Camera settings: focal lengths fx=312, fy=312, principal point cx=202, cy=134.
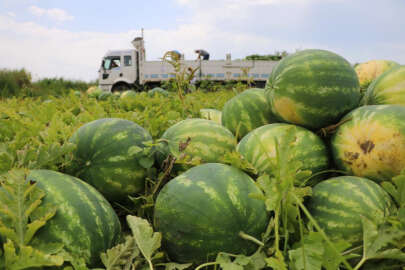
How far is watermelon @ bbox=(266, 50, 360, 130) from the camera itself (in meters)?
1.68

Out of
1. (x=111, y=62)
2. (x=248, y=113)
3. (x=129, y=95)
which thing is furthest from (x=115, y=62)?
(x=248, y=113)

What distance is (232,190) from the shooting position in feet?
3.94

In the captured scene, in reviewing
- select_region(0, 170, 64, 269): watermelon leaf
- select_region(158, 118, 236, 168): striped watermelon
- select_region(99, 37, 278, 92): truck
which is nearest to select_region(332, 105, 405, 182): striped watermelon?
select_region(158, 118, 236, 168): striped watermelon

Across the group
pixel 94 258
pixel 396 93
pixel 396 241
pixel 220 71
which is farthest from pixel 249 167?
pixel 220 71

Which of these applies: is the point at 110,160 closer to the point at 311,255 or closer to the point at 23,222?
the point at 23,222

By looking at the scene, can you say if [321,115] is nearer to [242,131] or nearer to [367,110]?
[367,110]

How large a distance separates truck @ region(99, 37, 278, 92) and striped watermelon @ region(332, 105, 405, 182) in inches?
661

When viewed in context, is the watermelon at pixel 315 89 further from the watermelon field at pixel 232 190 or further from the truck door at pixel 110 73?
the truck door at pixel 110 73

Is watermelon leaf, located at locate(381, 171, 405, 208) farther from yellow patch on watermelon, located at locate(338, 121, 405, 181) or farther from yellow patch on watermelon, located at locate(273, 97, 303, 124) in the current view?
yellow patch on watermelon, located at locate(273, 97, 303, 124)

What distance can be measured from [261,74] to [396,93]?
20318mm

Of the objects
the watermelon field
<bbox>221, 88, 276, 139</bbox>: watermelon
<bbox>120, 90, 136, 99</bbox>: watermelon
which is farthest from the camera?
<bbox>120, 90, 136, 99</bbox>: watermelon

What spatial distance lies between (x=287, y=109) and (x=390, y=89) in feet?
2.08

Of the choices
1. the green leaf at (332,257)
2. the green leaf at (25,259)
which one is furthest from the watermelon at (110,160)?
the green leaf at (332,257)

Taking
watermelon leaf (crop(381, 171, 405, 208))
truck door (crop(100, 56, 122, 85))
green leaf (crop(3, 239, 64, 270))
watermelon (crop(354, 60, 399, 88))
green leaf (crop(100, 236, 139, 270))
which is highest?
truck door (crop(100, 56, 122, 85))
